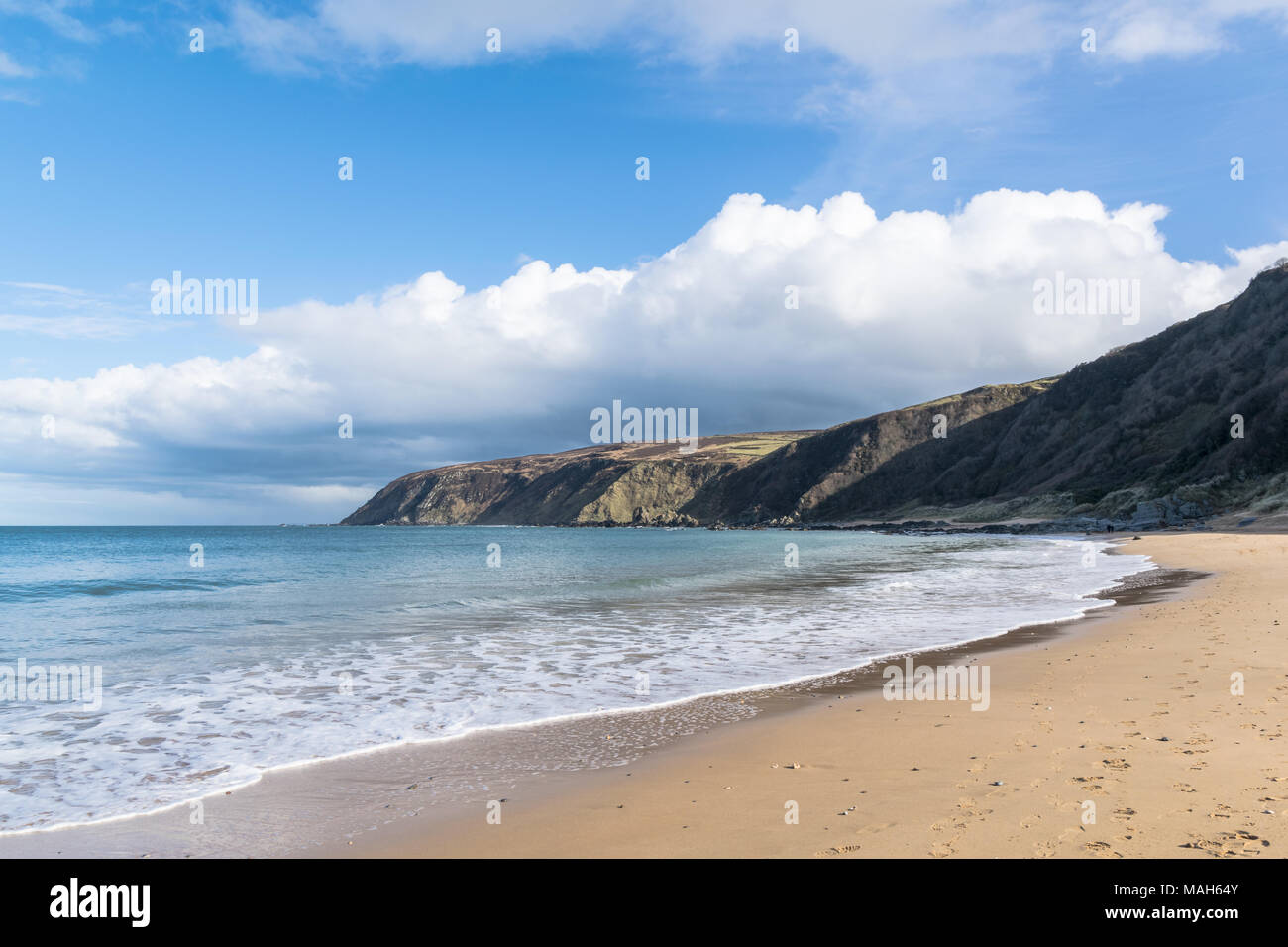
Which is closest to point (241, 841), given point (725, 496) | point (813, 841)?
point (813, 841)

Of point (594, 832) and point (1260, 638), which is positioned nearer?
point (594, 832)

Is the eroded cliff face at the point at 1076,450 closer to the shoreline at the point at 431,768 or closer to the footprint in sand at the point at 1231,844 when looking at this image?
the shoreline at the point at 431,768

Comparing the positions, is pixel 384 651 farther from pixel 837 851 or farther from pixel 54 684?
pixel 837 851

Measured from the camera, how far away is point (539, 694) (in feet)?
33.2

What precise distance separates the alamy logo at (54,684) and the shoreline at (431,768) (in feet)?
15.4

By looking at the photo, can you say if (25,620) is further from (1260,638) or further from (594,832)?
(1260,638)

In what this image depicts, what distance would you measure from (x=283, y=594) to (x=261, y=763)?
Answer: 69.3 ft

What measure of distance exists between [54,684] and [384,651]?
193 inches

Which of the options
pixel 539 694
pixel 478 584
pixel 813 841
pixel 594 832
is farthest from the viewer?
pixel 478 584

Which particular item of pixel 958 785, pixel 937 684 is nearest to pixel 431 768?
pixel 958 785

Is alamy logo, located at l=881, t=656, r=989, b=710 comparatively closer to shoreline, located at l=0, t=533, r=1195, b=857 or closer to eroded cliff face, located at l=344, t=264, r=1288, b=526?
shoreline, located at l=0, t=533, r=1195, b=857

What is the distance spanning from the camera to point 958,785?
582 centimetres
